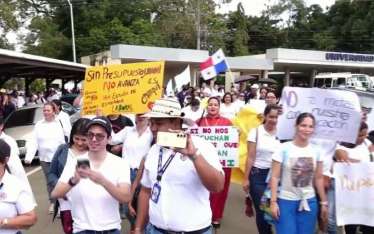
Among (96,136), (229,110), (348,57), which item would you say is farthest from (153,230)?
(348,57)

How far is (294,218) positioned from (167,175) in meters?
1.78

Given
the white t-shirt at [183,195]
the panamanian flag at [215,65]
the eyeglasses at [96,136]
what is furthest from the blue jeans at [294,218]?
the panamanian flag at [215,65]

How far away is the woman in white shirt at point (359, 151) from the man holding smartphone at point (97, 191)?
2.57 metres

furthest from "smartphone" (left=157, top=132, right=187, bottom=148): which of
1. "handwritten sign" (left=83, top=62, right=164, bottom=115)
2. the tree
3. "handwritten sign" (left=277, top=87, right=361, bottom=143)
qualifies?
the tree

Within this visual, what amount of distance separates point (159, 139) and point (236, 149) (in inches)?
170

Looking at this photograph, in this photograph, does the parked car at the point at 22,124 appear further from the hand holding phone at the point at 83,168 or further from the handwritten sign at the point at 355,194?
the hand holding phone at the point at 83,168

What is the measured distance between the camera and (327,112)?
554 cm

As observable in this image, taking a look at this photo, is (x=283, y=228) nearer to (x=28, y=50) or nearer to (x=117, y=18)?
(x=117, y=18)

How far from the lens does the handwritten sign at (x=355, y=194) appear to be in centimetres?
505

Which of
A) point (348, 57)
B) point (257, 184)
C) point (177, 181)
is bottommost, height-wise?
point (257, 184)

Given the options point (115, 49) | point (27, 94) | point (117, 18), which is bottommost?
point (27, 94)

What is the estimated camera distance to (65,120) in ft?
28.0

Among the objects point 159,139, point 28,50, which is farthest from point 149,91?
point 28,50

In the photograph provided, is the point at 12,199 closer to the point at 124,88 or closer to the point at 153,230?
the point at 153,230
